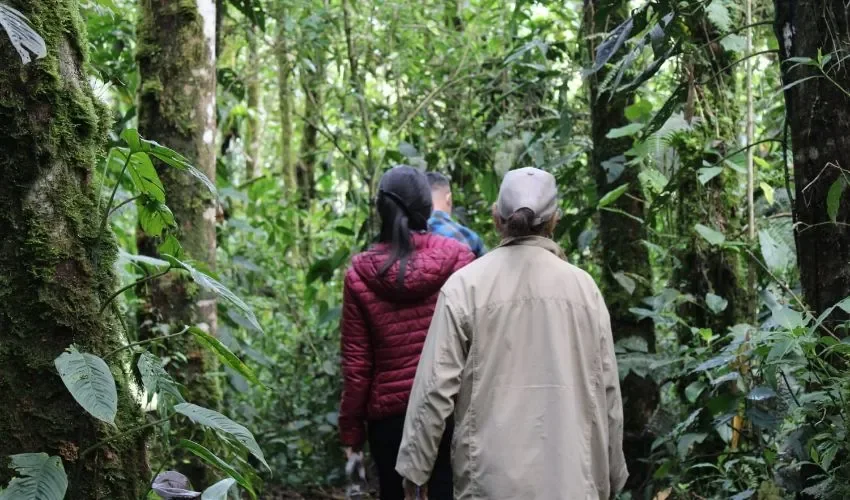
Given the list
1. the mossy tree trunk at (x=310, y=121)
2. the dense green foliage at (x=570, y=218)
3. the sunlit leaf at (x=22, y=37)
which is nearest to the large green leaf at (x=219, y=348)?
the dense green foliage at (x=570, y=218)

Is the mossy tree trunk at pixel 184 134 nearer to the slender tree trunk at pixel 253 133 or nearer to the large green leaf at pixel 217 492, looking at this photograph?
the large green leaf at pixel 217 492

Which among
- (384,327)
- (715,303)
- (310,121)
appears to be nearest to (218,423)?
(384,327)

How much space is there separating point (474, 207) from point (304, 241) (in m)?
1.97

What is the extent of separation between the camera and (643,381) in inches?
214

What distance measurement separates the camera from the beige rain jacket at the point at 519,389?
3006mm

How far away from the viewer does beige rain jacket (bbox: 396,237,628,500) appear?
301cm

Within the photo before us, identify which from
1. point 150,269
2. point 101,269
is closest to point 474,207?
point 150,269

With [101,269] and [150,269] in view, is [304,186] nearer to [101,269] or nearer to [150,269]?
[150,269]

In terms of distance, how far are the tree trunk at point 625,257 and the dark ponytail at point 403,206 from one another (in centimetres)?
163

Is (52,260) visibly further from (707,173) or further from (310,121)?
(310,121)

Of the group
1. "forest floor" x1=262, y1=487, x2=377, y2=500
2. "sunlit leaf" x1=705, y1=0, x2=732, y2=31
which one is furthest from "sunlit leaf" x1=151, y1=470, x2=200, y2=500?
"forest floor" x1=262, y1=487, x2=377, y2=500

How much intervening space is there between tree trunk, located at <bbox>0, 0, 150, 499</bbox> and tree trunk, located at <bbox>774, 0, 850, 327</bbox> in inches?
85.2

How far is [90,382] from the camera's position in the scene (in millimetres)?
1987

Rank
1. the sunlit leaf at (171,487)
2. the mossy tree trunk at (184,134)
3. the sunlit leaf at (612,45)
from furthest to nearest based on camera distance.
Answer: the mossy tree trunk at (184,134) → the sunlit leaf at (612,45) → the sunlit leaf at (171,487)
